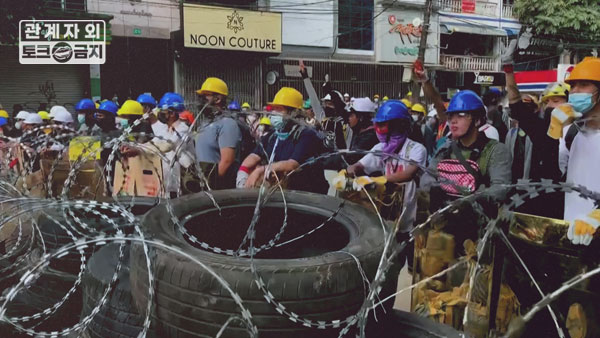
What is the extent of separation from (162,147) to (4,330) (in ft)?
9.81

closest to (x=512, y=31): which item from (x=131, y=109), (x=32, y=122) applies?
(x=32, y=122)

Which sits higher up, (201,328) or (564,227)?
(564,227)

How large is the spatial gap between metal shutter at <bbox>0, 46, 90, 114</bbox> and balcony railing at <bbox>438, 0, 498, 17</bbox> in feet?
70.0

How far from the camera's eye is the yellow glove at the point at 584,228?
2412mm

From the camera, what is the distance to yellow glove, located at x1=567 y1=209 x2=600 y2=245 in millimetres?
2412

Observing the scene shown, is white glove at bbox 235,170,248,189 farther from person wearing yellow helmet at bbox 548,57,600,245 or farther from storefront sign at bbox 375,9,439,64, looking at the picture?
storefront sign at bbox 375,9,439,64

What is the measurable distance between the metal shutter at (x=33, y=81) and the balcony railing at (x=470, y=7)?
21.3 meters

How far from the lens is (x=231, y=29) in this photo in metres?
22.5

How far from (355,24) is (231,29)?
8.37 metres

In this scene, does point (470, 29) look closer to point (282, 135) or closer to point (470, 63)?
point (470, 63)

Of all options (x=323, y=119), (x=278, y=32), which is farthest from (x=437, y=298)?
(x=278, y=32)

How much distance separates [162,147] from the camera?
6180mm

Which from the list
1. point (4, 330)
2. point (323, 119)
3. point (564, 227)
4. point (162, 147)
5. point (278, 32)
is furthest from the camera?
point (278, 32)

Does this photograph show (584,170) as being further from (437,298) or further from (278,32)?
(278,32)
